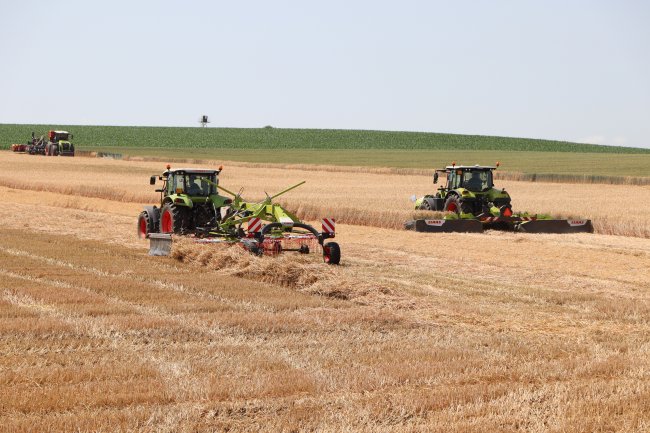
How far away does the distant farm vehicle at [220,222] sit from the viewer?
64.3 feet

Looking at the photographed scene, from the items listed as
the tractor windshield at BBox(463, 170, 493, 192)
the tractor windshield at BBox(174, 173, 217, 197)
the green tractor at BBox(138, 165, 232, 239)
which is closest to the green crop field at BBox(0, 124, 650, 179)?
the tractor windshield at BBox(463, 170, 493, 192)

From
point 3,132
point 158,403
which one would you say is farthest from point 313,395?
point 3,132

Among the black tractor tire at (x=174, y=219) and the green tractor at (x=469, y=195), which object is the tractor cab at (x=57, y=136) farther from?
the black tractor tire at (x=174, y=219)

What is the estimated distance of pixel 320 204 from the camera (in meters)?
32.4

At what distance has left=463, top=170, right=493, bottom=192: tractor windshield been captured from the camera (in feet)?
97.1

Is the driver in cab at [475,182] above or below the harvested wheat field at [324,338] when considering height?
above

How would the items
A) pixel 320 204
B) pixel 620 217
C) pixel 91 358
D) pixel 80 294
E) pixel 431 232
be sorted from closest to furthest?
pixel 91 358, pixel 80 294, pixel 431 232, pixel 620 217, pixel 320 204

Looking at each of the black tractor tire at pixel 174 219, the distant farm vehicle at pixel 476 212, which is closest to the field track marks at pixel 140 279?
the black tractor tire at pixel 174 219

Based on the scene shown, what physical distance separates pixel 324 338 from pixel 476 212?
18092 mm

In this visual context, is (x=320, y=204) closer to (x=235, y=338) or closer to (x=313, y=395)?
(x=235, y=338)

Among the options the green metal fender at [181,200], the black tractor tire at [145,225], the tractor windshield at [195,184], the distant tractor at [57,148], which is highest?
the tractor windshield at [195,184]

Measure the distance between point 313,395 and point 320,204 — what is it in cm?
2318

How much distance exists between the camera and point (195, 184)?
23.3 m

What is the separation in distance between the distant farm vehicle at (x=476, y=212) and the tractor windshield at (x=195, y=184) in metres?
6.59
